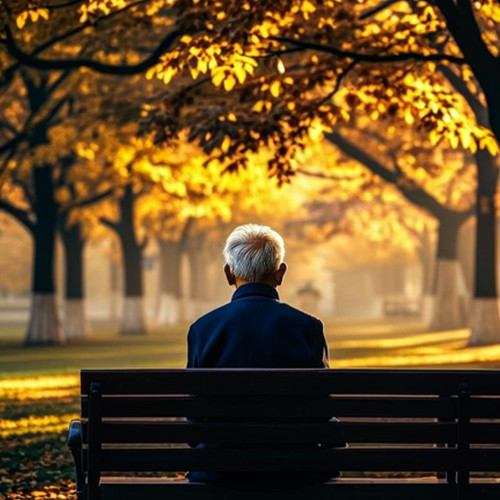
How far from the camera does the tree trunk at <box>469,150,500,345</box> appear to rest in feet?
113

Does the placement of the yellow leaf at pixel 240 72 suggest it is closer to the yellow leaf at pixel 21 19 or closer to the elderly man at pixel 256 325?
the yellow leaf at pixel 21 19

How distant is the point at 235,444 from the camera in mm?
6473

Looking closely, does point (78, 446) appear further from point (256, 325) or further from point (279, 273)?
point (279, 273)

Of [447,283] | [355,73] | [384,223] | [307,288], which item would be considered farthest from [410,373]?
[307,288]

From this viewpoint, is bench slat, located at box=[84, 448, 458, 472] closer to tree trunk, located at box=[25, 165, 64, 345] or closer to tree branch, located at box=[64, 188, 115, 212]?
tree trunk, located at box=[25, 165, 64, 345]

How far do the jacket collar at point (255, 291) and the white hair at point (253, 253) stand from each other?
0.09 feet

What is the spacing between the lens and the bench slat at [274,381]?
6.37 meters

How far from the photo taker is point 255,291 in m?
6.62

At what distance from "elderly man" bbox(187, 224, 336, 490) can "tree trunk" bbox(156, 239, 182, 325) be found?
2338 inches

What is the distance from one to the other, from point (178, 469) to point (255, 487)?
1.15 ft

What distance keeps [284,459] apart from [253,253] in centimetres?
91

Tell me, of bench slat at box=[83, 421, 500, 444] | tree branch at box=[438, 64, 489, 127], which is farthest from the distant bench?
bench slat at box=[83, 421, 500, 444]

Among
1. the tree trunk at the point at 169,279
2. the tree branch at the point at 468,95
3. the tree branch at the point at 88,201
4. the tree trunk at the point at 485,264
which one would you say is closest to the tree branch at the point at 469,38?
the tree branch at the point at 468,95

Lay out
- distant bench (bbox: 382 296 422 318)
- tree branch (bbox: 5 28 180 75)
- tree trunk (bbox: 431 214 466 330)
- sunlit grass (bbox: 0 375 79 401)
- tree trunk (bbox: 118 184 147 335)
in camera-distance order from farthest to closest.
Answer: distant bench (bbox: 382 296 422 318)
tree trunk (bbox: 118 184 147 335)
tree trunk (bbox: 431 214 466 330)
sunlit grass (bbox: 0 375 79 401)
tree branch (bbox: 5 28 180 75)
